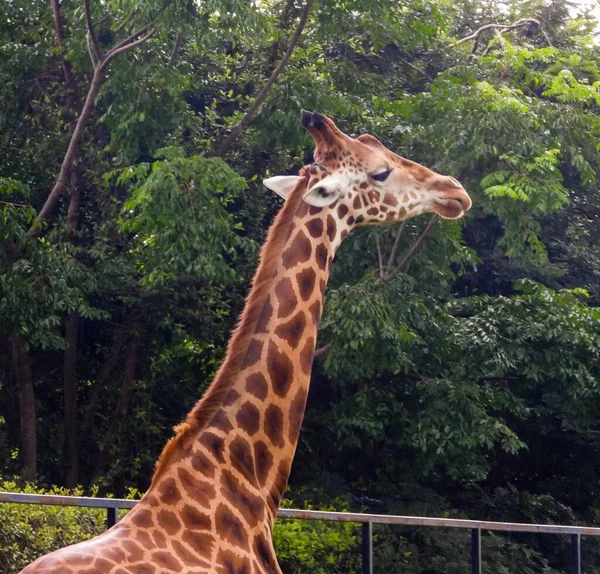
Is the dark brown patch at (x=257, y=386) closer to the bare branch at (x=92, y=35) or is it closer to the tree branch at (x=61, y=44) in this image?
the bare branch at (x=92, y=35)

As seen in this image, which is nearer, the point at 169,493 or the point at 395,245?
the point at 169,493

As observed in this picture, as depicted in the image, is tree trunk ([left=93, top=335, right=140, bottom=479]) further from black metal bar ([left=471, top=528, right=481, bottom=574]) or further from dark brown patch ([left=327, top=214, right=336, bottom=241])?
dark brown patch ([left=327, top=214, right=336, bottom=241])

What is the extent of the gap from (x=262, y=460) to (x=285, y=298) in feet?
2.05

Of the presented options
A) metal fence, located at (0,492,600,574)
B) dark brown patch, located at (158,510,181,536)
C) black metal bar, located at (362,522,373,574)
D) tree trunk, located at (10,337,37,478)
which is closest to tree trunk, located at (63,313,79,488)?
tree trunk, located at (10,337,37,478)

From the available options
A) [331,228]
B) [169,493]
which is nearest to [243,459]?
[169,493]

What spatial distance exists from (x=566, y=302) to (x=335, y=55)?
408 cm

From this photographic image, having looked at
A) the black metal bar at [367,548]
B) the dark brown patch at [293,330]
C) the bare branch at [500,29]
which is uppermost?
the bare branch at [500,29]

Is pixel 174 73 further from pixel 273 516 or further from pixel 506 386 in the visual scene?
pixel 273 516

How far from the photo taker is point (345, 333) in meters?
9.41

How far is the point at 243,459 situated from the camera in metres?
3.53

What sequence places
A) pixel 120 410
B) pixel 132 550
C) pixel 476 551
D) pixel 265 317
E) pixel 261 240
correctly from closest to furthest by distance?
pixel 132 550 < pixel 265 317 < pixel 476 551 < pixel 261 240 < pixel 120 410

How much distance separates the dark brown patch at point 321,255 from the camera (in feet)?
13.0

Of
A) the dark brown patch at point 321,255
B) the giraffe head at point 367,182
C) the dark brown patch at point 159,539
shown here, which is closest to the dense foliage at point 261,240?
the giraffe head at point 367,182

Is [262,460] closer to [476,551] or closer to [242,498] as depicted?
[242,498]
